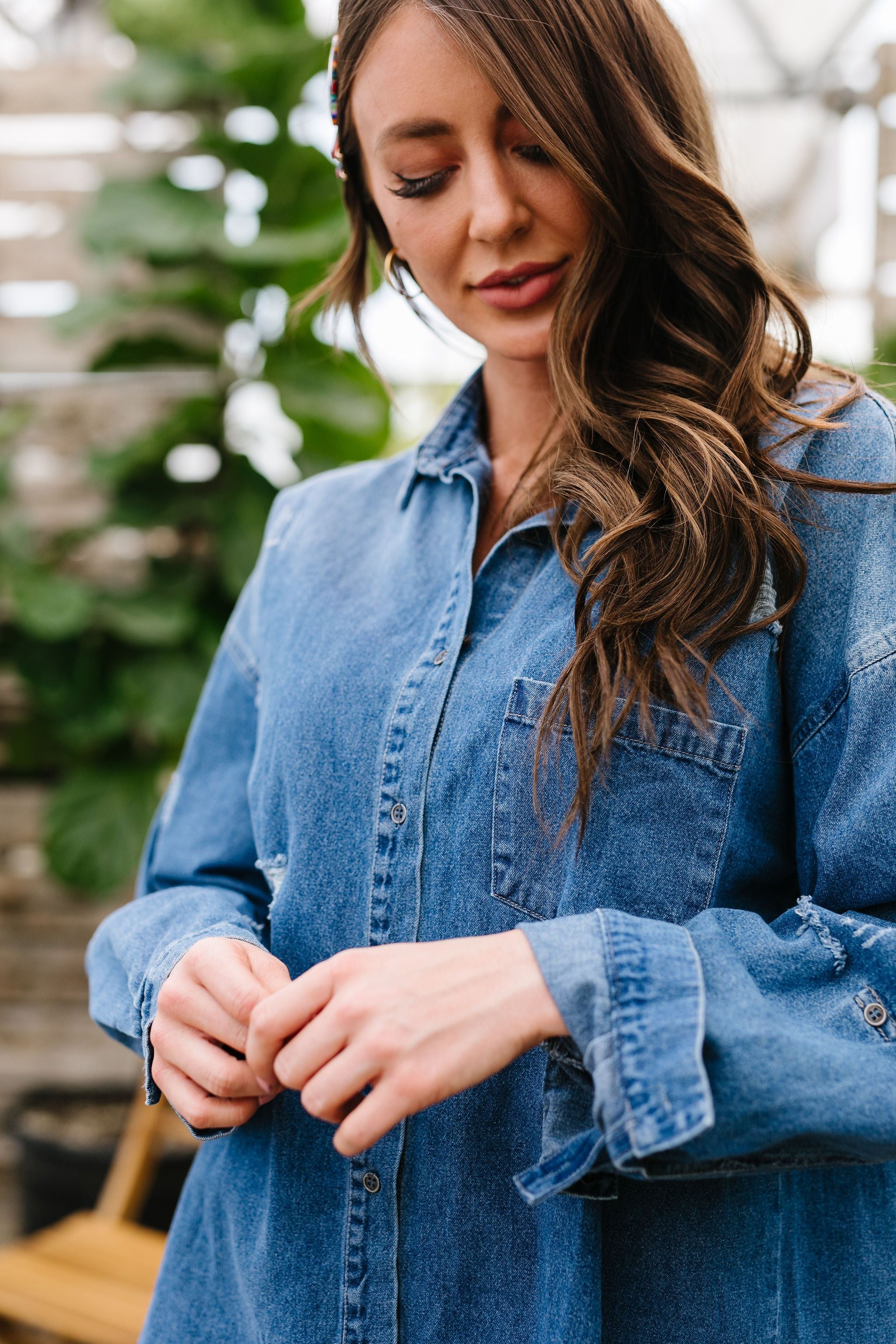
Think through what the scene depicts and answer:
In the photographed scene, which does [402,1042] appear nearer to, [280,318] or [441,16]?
[441,16]

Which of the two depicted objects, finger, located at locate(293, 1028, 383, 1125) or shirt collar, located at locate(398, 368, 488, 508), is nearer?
finger, located at locate(293, 1028, 383, 1125)

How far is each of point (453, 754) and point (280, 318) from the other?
165 centimetres

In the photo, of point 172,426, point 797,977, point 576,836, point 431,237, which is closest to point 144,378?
point 172,426

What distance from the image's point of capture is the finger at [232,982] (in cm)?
73

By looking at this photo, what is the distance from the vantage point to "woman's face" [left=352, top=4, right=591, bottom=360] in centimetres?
81

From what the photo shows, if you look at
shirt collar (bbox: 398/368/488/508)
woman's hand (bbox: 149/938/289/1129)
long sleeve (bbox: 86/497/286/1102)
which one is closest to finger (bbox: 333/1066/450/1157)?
woman's hand (bbox: 149/938/289/1129)

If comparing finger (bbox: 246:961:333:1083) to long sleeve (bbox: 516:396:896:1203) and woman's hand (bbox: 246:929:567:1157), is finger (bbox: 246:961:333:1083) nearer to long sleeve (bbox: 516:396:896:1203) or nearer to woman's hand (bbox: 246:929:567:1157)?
woman's hand (bbox: 246:929:567:1157)

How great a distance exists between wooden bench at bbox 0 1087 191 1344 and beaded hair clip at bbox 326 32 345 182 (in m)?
1.63

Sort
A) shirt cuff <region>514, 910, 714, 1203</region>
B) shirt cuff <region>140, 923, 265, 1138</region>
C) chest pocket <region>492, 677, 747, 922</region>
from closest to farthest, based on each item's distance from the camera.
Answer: shirt cuff <region>514, 910, 714, 1203</region>
chest pocket <region>492, 677, 747, 922</region>
shirt cuff <region>140, 923, 265, 1138</region>

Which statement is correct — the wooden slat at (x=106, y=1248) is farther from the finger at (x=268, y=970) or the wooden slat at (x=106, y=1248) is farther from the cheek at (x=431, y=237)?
the cheek at (x=431, y=237)

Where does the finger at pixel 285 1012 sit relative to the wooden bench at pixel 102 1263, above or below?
above

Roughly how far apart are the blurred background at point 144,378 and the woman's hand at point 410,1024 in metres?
1.50

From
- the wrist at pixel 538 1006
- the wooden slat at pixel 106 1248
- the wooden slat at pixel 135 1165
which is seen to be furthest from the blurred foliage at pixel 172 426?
the wrist at pixel 538 1006

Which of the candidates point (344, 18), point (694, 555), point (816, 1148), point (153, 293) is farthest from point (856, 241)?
point (816, 1148)
